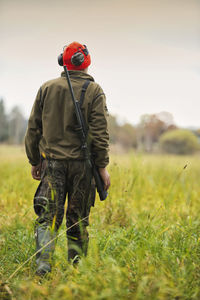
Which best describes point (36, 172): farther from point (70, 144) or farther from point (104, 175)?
point (104, 175)

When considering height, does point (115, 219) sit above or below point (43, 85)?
below

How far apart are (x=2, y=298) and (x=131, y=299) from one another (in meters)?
0.93

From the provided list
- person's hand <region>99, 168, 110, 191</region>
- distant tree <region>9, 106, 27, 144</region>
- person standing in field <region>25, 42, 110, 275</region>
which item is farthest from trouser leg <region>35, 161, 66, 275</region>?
Answer: distant tree <region>9, 106, 27, 144</region>

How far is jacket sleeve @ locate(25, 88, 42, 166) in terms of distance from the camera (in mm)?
2848

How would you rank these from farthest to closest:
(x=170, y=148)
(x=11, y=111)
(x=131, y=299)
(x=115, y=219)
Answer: (x=11, y=111) → (x=170, y=148) → (x=115, y=219) → (x=131, y=299)

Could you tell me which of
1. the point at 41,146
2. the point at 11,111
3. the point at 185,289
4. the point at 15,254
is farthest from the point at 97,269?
the point at 11,111

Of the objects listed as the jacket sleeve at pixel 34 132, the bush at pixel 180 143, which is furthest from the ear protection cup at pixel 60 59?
the bush at pixel 180 143

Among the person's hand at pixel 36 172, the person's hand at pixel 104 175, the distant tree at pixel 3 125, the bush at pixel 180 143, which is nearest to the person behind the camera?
the person's hand at pixel 104 175

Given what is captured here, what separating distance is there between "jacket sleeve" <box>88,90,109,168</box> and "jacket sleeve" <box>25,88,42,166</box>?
0.53 meters

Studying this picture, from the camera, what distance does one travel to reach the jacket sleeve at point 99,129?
2.69m

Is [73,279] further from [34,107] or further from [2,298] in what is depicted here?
[34,107]

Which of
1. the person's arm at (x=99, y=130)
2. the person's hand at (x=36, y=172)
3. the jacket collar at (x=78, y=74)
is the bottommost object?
the person's hand at (x=36, y=172)

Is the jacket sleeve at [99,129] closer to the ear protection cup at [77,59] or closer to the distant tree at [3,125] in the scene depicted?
the ear protection cup at [77,59]

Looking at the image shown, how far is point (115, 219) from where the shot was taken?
3803 millimetres
